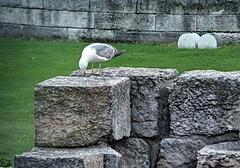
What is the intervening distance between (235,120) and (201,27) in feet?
37.0

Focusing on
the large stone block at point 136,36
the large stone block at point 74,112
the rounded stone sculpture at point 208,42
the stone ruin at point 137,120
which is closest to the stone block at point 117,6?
the large stone block at point 136,36

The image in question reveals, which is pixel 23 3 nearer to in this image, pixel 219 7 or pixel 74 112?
pixel 219 7

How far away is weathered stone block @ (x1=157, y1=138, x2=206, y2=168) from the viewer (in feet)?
17.3

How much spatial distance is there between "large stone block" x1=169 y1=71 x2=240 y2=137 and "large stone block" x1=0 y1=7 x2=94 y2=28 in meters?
11.7

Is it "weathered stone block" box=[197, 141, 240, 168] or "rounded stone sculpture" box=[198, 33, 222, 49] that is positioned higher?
"weathered stone block" box=[197, 141, 240, 168]

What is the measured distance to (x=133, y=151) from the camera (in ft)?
17.7

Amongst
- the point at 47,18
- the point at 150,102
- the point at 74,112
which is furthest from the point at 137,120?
the point at 47,18

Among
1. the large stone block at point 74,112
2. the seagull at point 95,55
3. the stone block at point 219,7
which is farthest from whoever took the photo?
the stone block at point 219,7

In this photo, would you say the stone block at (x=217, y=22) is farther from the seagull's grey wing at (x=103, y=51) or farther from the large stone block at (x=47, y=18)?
the seagull's grey wing at (x=103, y=51)

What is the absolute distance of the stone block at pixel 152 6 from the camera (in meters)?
16.4

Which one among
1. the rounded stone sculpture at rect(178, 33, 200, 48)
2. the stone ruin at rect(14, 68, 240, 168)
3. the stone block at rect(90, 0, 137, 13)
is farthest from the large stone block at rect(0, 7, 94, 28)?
the stone ruin at rect(14, 68, 240, 168)

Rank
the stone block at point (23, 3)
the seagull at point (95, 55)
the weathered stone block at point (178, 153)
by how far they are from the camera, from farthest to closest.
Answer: the stone block at point (23, 3)
the seagull at point (95, 55)
the weathered stone block at point (178, 153)

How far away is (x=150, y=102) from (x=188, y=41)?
977 centimetres

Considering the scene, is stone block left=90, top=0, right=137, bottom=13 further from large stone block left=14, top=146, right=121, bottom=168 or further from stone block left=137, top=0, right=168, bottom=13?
large stone block left=14, top=146, right=121, bottom=168
